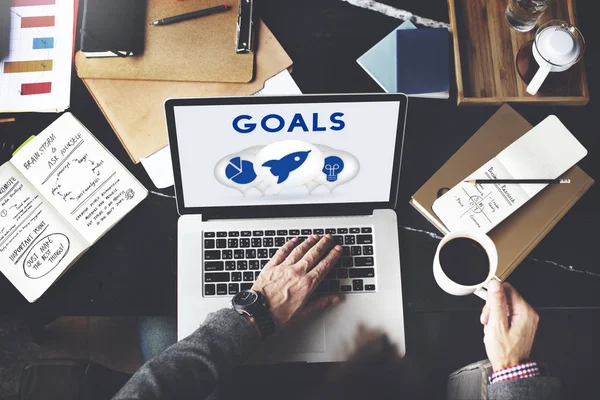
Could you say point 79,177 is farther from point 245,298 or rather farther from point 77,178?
point 245,298

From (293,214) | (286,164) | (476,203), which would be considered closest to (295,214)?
(293,214)

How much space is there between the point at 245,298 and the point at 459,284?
0.38 m

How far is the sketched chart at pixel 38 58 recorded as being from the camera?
1102 millimetres

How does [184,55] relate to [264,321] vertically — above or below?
above

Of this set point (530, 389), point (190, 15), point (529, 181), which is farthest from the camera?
point (190, 15)

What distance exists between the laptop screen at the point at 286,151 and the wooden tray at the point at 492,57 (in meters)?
0.26

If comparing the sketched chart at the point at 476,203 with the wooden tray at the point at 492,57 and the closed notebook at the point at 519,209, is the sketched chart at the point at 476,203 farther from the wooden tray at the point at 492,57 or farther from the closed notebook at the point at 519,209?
the wooden tray at the point at 492,57

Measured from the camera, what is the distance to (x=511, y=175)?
102 centimetres

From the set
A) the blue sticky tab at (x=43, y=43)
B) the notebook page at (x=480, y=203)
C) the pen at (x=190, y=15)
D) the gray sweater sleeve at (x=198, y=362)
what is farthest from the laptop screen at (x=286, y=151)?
the blue sticky tab at (x=43, y=43)

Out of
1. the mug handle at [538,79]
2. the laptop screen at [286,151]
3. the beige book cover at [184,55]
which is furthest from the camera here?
the beige book cover at [184,55]

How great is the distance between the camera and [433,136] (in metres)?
1.08

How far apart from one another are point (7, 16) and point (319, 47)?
26.2 inches

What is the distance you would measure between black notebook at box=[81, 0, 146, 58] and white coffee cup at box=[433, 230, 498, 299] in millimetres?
720

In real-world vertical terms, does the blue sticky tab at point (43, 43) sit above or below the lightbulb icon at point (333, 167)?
above
